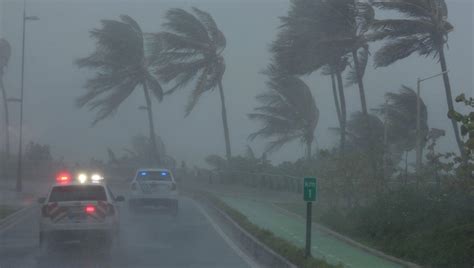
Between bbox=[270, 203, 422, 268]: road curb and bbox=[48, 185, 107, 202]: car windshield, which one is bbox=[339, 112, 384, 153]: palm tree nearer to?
bbox=[270, 203, 422, 268]: road curb

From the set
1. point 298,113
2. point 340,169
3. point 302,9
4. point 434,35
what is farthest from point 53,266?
point 298,113

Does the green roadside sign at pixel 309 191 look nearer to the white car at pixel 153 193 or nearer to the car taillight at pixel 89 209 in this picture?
the car taillight at pixel 89 209

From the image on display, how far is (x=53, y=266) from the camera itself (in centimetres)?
1530

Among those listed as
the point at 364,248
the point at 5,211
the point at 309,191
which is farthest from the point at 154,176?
the point at 309,191

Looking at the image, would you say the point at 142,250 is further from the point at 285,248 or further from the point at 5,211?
the point at 5,211

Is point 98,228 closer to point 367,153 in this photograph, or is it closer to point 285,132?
point 367,153

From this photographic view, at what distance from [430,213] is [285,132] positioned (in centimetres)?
2773

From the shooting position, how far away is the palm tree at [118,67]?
165 feet

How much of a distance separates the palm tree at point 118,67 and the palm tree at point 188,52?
4.28 metres

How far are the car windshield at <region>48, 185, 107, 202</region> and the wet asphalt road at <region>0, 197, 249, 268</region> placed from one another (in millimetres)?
1172

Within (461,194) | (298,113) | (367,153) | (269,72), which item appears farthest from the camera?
(298,113)

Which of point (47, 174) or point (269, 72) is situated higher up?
point (269, 72)

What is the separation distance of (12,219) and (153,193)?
5492mm

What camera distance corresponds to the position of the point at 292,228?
22328 mm
